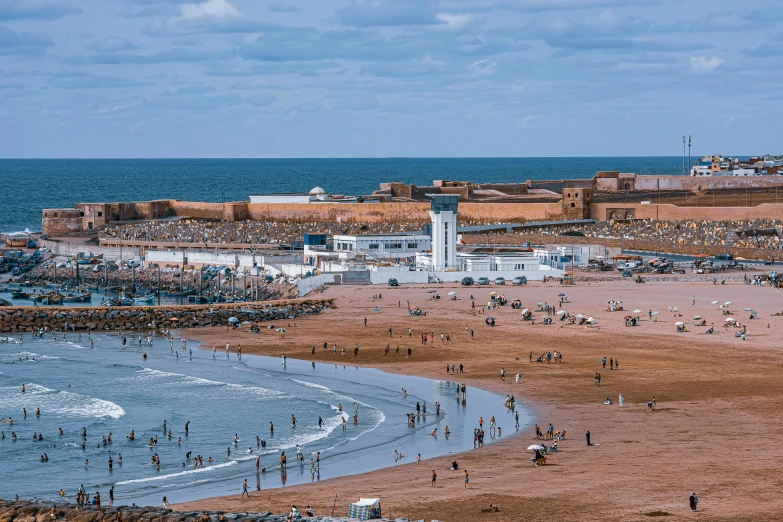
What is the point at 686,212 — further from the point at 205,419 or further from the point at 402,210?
the point at 205,419

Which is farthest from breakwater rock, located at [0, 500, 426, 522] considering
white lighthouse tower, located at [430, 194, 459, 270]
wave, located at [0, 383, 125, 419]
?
white lighthouse tower, located at [430, 194, 459, 270]

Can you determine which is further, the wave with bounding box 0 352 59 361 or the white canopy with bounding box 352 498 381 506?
the wave with bounding box 0 352 59 361

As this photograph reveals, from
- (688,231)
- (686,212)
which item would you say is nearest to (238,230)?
(688,231)

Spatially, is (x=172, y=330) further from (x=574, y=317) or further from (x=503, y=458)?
(x=503, y=458)

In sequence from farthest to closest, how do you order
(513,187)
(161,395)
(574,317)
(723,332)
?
(513,187)
(574,317)
(723,332)
(161,395)

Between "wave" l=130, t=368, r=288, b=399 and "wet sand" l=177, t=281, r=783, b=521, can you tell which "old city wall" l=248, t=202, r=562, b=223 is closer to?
"wet sand" l=177, t=281, r=783, b=521

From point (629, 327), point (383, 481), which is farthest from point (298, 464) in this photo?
point (629, 327)
